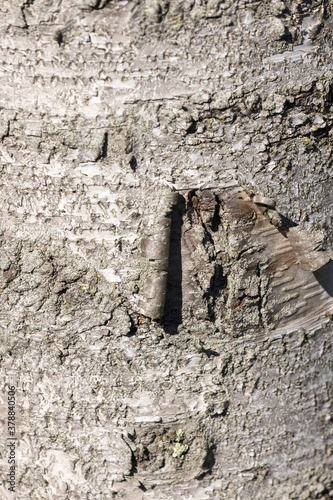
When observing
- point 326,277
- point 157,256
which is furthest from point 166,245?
point 326,277

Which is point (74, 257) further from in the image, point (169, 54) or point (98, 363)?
point (169, 54)

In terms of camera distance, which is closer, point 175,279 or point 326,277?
point 175,279

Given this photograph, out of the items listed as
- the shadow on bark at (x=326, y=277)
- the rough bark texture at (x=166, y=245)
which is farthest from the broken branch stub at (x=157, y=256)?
the shadow on bark at (x=326, y=277)

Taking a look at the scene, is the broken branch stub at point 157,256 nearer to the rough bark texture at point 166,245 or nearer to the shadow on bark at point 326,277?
the rough bark texture at point 166,245

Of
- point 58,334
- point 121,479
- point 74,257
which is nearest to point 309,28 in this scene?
point 74,257

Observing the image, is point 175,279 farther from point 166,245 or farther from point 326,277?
point 326,277

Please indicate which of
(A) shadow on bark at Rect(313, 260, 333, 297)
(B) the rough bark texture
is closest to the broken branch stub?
(B) the rough bark texture

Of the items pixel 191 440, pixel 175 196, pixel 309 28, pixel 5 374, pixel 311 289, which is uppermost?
pixel 309 28

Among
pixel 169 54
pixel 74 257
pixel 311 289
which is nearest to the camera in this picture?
pixel 169 54
